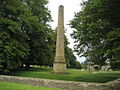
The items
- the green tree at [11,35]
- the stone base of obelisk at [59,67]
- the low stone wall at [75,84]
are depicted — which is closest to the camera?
the low stone wall at [75,84]

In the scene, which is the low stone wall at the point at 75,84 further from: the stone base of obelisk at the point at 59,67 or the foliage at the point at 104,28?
the stone base of obelisk at the point at 59,67

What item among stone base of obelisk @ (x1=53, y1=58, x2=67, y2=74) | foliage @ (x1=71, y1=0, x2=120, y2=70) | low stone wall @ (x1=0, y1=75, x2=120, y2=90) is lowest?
low stone wall @ (x1=0, y1=75, x2=120, y2=90)

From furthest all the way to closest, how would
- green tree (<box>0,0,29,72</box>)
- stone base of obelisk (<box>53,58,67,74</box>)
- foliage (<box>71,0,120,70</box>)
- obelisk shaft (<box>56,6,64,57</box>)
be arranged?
obelisk shaft (<box>56,6,64,57</box>)
stone base of obelisk (<box>53,58,67,74</box>)
green tree (<box>0,0,29,72</box>)
foliage (<box>71,0,120,70</box>)

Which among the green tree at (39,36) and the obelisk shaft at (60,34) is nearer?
the obelisk shaft at (60,34)

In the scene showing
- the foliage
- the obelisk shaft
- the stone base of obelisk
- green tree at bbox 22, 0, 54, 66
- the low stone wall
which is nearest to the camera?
the foliage

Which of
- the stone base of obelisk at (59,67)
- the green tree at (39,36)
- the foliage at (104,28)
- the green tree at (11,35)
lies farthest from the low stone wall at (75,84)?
the green tree at (39,36)

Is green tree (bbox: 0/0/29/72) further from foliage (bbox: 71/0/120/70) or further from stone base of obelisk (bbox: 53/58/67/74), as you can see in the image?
foliage (bbox: 71/0/120/70)

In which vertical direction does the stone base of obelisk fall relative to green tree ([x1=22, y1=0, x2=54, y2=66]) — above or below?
below

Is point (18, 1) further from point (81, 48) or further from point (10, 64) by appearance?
point (81, 48)

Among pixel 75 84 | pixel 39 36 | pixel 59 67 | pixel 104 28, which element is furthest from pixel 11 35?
pixel 104 28

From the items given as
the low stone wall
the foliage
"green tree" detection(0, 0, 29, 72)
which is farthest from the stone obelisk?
the foliage

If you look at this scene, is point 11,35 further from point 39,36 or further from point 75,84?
point 75,84

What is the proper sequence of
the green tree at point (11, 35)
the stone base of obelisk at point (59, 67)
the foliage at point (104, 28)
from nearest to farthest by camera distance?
the foliage at point (104, 28) < the green tree at point (11, 35) < the stone base of obelisk at point (59, 67)

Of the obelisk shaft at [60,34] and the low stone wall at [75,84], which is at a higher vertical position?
the obelisk shaft at [60,34]
